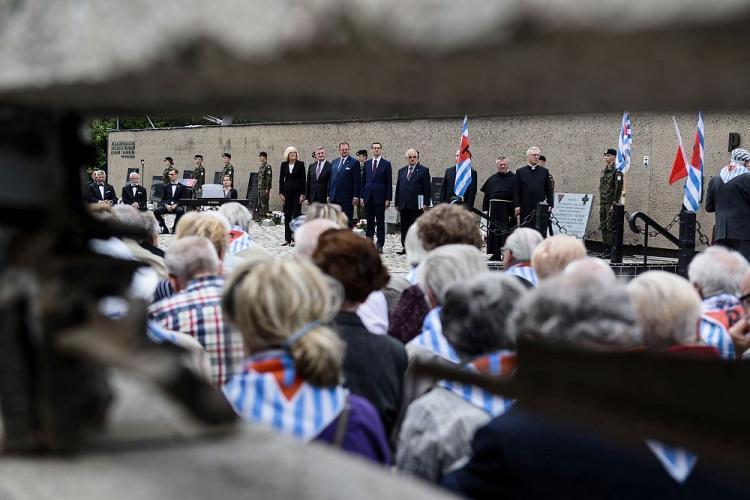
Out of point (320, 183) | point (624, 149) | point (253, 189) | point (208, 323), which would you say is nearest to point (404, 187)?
point (320, 183)

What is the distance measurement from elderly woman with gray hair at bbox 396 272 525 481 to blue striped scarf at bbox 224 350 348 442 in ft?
0.93

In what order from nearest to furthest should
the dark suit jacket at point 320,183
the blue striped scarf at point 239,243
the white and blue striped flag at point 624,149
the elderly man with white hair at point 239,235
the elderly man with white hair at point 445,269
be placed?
the elderly man with white hair at point 445,269 < the elderly man with white hair at point 239,235 < the blue striped scarf at point 239,243 < the white and blue striped flag at point 624,149 < the dark suit jacket at point 320,183

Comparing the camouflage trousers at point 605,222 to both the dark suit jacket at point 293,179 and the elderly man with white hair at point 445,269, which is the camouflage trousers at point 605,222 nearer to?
the dark suit jacket at point 293,179

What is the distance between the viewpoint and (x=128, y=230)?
4.01 ft

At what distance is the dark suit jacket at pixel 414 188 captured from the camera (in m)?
17.0

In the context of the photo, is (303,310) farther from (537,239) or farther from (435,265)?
(537,239)

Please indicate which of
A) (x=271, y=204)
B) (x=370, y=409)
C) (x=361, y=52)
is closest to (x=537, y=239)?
(x=370, y=409)

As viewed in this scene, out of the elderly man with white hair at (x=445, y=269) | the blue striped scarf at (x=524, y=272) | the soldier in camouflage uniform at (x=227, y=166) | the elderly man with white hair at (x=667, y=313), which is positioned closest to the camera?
the elderly man with white hair at (x=667, y=313)

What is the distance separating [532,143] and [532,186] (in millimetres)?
3296

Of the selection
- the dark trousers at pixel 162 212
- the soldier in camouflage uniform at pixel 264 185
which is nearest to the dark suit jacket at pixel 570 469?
the dark trousers at pixel 162 212

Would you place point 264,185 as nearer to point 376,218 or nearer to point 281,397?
point 376,218

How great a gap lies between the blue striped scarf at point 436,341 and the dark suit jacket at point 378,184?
1434cm

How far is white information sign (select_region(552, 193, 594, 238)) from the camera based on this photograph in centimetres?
1714

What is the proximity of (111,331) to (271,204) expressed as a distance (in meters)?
25.4
